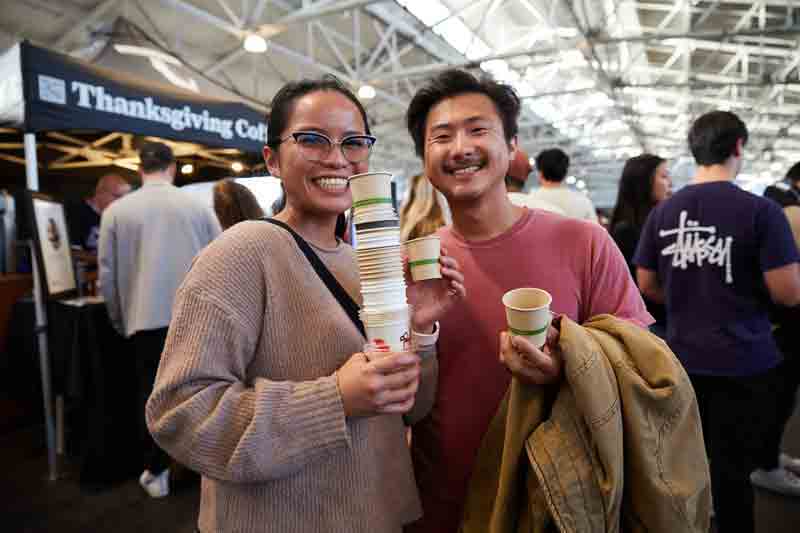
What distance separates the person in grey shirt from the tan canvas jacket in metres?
2.57

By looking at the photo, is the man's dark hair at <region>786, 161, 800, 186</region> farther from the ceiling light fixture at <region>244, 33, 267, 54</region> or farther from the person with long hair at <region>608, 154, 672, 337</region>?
the ceiling light fixture at <region>244, 33, 267, 54</region>

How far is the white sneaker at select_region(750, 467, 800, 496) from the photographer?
270 cm

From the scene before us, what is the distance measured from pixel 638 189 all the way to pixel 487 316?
2.07 meters

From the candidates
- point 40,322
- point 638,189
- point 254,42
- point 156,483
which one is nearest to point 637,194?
point 638,189

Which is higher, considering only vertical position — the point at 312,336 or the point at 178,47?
the point at 178,47

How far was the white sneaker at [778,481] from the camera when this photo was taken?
8.85 ft

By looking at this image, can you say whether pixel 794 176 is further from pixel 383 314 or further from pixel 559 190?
pixel 383 314

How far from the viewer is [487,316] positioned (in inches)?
46.9

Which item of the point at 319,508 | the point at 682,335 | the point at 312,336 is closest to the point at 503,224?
the point at 312,336

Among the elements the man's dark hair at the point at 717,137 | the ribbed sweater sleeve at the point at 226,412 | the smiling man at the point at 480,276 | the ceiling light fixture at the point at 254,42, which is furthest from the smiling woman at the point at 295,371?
the ceiling light fixture at the point at 254,42

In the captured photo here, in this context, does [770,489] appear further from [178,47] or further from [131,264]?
[178,47]

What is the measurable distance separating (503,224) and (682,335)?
134 centimetres

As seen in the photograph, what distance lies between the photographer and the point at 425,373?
1111mm

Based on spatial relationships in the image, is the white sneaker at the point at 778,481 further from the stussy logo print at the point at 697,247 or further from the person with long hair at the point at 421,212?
the person with long hair at the point at 421,212
